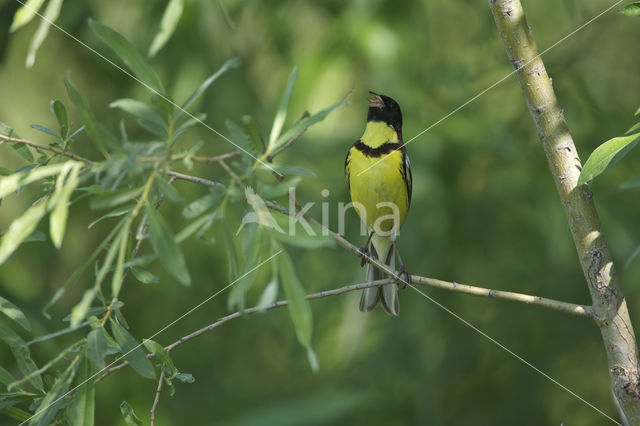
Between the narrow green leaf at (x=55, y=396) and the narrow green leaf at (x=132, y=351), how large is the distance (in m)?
0.06

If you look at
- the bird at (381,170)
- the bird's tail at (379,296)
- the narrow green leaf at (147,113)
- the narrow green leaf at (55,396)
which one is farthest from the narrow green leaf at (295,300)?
the bird at (381,170)

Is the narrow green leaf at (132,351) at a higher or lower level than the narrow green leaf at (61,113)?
lower

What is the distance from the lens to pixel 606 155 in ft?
3.02

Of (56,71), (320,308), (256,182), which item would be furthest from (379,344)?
(256,182)

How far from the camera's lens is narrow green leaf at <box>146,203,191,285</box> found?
2.42 ft

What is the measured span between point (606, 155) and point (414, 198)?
1.48 m

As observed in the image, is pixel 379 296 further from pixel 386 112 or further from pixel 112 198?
pixel 112 198

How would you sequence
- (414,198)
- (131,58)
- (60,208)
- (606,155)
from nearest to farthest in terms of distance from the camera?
(60,208), (131,58), (606,155), (414,198)

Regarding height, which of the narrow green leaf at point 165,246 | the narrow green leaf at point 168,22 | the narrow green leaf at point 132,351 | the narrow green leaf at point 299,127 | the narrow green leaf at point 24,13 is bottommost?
the narrow green leaf at point 132,351

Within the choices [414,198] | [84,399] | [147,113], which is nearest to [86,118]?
[147,113]

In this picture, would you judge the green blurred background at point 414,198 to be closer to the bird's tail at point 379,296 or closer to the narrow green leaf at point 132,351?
the bird's tail at point 379,296

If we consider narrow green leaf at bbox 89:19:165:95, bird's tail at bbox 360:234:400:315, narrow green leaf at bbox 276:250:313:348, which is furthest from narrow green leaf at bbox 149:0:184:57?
bird's tail at bbox 360:234:400:315

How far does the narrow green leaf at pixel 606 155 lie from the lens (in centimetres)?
91

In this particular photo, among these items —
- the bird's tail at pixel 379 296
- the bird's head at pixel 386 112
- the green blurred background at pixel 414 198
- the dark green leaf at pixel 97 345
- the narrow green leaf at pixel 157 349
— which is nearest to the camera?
the dark green leaf at pixel 97 345
